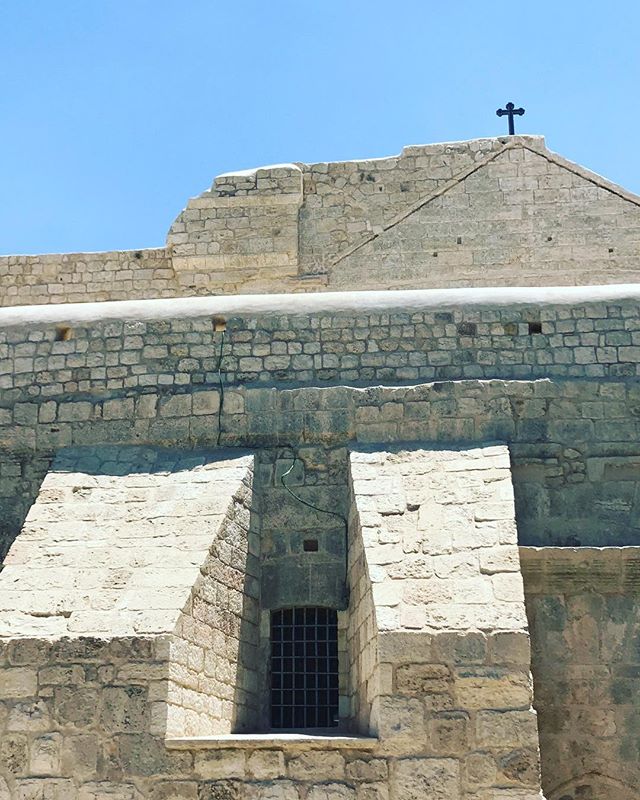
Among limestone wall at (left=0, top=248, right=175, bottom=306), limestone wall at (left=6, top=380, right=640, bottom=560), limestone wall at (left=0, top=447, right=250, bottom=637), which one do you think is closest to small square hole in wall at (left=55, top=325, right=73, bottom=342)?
limestone wall at (left=6, top=380, right=640, bottom=560)

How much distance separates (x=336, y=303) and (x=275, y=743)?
12.8 feet

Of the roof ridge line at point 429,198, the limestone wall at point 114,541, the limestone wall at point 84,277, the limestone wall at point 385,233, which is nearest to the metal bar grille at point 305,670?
the limestone wall at point 114,541

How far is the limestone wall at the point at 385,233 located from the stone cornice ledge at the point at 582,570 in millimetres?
8312

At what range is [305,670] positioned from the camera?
7918 mm

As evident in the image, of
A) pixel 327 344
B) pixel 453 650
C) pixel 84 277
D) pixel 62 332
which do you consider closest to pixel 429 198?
pixel 84 277

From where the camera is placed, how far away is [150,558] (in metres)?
7.19

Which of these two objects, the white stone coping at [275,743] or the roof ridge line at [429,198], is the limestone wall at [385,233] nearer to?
the roof ridge line at [429,198]

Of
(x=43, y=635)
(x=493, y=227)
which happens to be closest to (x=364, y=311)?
(x=43, y=635)

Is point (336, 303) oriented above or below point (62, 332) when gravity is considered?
above

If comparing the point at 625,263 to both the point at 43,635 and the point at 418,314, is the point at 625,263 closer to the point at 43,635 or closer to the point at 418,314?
the point at 418,314

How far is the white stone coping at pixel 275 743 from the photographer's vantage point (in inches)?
239

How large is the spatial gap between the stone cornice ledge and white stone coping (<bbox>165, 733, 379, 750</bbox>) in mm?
1774

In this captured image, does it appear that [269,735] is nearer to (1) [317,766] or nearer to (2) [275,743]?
(2) [275,743]

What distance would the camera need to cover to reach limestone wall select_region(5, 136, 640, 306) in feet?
50.3
